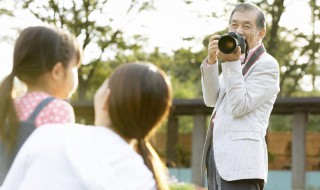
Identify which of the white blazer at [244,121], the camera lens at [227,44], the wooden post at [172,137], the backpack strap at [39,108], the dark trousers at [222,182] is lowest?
the wooden post at [172,137]

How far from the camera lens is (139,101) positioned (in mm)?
2459

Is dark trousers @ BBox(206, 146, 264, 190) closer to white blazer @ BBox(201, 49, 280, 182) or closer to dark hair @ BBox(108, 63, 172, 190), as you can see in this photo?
white blazer @ BBox(201, 49, 280, 182)

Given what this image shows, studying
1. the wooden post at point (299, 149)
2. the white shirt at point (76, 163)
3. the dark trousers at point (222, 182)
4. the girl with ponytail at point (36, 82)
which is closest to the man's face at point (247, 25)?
the dark trousers at point (222, 182)

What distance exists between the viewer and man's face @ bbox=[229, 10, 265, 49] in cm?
459

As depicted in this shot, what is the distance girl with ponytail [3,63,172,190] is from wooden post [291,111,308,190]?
17433 mm

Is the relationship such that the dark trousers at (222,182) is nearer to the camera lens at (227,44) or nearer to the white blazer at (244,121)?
the white blazer at (244,121)

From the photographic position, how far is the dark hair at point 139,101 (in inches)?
97.0

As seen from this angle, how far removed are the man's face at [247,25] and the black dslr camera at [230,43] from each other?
18 centimetres

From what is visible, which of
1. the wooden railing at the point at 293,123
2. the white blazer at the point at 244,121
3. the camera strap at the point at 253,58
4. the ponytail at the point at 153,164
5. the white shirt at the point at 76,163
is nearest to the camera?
the white shirt at the point at 76,163

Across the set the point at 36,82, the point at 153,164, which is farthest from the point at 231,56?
the point at 153,164

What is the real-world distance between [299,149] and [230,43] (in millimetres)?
15933

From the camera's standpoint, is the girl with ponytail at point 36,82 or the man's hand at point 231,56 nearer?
the girl with ponytail at point 36,82

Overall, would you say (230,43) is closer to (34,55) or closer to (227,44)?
(227,44)

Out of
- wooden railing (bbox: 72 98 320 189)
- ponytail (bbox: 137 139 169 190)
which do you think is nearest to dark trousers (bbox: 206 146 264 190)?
ponytail (bbox: 137 139 169 190)
